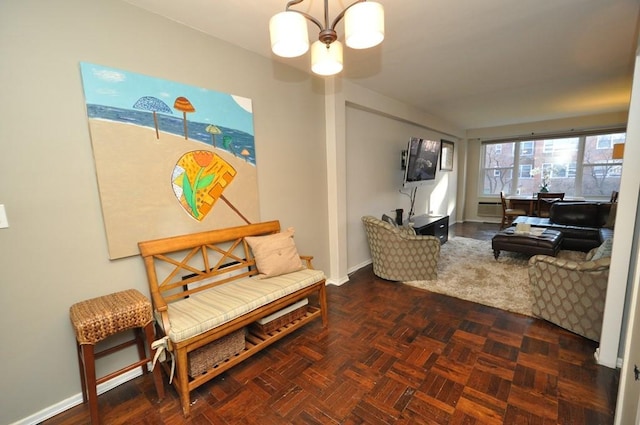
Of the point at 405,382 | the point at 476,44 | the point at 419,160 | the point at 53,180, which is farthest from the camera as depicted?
the point at 419,160

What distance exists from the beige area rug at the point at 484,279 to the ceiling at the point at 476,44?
2.29m

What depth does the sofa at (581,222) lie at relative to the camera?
13.5ft

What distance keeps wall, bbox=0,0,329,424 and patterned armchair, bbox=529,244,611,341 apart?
3.26 meters

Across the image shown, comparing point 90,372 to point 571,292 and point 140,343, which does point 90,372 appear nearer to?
point 140,343

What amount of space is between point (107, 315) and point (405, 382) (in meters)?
1.84

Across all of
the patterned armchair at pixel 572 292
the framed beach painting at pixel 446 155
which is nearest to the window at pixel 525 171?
the framed beach painting at pixel 446 155

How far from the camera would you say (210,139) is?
85.8 inches

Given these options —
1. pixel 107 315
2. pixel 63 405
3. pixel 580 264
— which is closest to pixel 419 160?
pixel 580 264

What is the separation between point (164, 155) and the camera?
1.94m

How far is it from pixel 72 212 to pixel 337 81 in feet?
8.96

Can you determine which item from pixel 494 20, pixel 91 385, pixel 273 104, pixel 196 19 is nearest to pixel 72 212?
pixel 91 385

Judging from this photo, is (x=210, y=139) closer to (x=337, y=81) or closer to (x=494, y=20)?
(x=337, y=81)

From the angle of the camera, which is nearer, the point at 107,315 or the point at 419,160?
the point at 107,315

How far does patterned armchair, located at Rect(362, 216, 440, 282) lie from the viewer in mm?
3283
